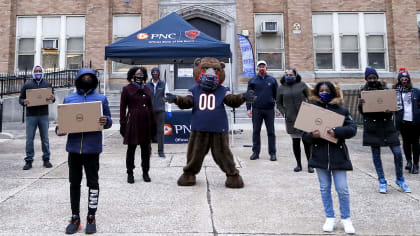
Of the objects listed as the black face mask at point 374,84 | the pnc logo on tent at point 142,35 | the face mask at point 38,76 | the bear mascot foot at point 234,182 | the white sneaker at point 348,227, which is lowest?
the white sneaker at point 348,227

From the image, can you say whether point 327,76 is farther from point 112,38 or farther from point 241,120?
point 112,38

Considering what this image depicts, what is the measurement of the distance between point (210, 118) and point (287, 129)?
218 centimetres

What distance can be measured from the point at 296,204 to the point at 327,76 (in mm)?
12784

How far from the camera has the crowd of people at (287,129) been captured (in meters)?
3.31

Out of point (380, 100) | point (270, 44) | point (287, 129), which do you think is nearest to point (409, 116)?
point (380, 100)

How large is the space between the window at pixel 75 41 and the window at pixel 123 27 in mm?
1764

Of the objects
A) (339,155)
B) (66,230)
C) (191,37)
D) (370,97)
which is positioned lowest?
(66,230)

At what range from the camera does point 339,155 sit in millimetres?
3285

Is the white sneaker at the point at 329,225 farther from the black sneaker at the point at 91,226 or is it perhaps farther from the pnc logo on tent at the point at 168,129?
the pnc logo on tent at the point at 168,129

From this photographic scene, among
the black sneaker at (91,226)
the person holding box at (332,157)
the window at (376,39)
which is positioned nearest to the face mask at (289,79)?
the person holding box at (332,157)

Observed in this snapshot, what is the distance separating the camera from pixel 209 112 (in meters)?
4.77

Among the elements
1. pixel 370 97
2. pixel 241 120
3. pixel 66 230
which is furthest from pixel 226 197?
pixel 241 120

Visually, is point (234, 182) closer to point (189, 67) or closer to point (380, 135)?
point (380, 135)

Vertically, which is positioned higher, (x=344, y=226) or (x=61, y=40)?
(x=61, y=40)
